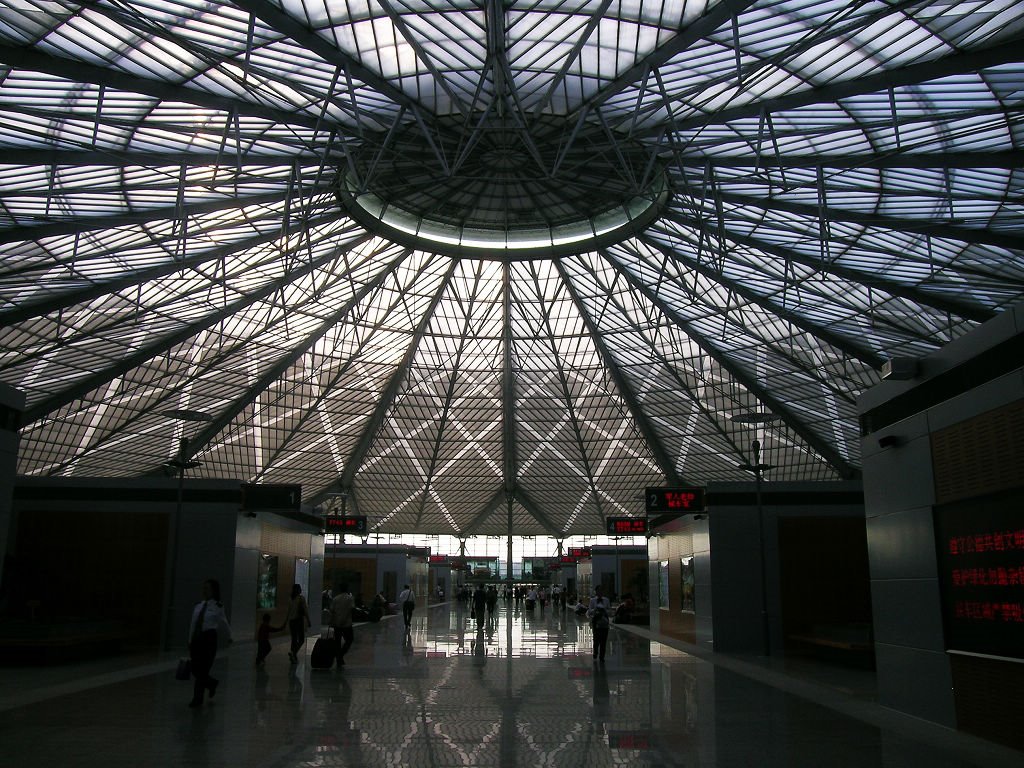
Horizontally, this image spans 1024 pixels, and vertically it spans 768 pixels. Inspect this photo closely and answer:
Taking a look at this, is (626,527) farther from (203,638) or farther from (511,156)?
(203,638)

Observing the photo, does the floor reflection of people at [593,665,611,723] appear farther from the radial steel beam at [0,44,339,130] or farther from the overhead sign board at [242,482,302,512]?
the radial steel beam at [0,44,339,130]

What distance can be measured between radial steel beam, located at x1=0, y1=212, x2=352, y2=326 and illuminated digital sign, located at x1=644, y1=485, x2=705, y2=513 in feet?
62.3

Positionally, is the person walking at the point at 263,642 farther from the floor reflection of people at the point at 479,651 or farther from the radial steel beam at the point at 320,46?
the radial steel beam at the point at 320,46

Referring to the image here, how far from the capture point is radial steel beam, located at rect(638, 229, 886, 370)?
132ft

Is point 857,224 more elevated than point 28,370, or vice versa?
point 857,224

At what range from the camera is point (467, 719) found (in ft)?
44.9

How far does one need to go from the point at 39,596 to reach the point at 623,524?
97.6 feet

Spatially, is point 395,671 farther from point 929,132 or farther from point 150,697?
point 929,132

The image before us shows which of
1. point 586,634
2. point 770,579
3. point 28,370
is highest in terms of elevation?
point 28,370

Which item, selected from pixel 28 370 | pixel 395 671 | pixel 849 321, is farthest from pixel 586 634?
pixel 28 370

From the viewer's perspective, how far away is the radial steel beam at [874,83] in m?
Result: 21.1

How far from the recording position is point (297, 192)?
34688mm

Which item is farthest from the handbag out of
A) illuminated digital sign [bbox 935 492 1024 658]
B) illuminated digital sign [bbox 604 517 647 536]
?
illuminated digital sign [bbox 604 517 647 536]

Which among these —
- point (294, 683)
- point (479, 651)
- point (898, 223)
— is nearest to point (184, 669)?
point (294, 683)
